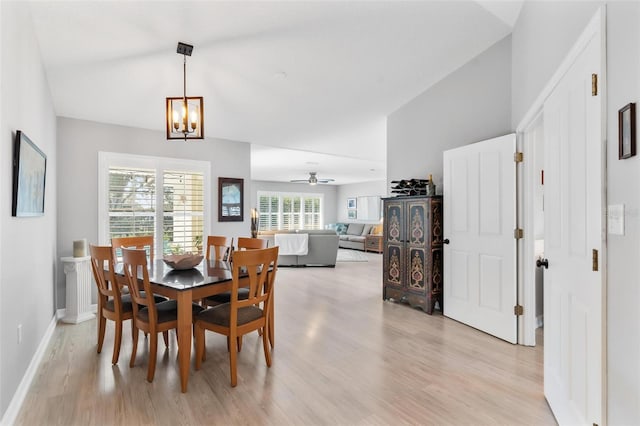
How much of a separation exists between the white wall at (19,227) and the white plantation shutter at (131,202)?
1.41 m

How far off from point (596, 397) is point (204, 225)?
4.94 m

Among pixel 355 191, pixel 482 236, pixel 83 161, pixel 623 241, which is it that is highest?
pixel 355 191

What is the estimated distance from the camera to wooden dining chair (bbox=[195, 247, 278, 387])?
2.26 meters

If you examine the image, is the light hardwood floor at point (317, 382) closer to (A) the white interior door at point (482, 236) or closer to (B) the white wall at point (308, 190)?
(A) the white interior door at point (482, 236)

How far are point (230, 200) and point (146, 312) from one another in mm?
3163

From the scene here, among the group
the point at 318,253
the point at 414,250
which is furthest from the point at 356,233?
the point at 414,250

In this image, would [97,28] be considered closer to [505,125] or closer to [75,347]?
[75,347]

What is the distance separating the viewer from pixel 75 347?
118 inches

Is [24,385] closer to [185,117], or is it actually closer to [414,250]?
[185,117]

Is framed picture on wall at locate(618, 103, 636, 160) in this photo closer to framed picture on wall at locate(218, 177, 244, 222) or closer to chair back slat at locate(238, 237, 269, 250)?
chair back slat at locate(238, 237, 269, 250)

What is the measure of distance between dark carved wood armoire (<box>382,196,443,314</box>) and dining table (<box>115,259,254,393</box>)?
6.42ft

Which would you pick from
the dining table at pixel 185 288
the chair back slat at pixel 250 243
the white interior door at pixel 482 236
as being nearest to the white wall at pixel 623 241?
the white interior door at pixel 482 236

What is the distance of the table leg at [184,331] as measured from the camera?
2193mm

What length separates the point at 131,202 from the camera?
4.59 m
